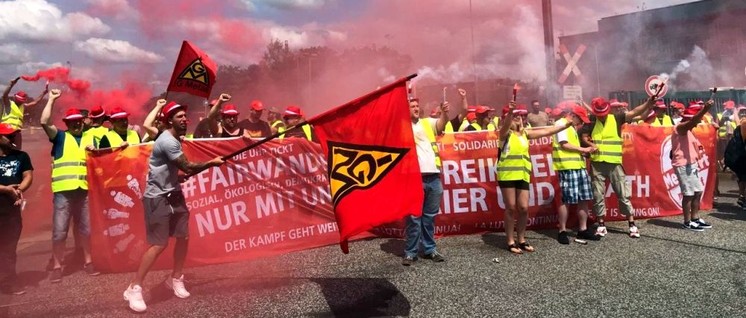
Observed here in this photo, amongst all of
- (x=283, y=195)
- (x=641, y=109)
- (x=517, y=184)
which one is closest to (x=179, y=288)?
(x=283, y=195)

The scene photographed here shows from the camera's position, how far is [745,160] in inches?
261

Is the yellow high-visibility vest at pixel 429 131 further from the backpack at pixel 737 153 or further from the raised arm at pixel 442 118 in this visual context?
the backpack at pixel 737 153

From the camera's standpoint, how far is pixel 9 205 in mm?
4234

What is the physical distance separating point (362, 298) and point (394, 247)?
1641 millimetres

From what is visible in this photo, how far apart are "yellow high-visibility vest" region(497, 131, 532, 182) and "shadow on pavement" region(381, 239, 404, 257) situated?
137 centimetres

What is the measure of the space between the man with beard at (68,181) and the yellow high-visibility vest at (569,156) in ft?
17.3

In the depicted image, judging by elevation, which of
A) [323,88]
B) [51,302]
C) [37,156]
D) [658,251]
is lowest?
[658,251]

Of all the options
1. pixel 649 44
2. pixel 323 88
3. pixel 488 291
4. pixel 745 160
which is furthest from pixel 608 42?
pixel 488 291

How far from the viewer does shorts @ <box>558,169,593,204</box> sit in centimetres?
529

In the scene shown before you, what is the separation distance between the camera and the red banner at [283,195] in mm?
4797

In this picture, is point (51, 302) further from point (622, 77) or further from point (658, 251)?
point (622, 77)

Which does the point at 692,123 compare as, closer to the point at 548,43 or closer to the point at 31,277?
the point at 31,277

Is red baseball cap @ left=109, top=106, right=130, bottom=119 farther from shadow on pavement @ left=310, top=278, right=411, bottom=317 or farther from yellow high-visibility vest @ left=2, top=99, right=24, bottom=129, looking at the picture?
shadow on pavement @ left=310, top=278, right=411, bottom=317

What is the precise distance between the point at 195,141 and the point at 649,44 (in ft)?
102
